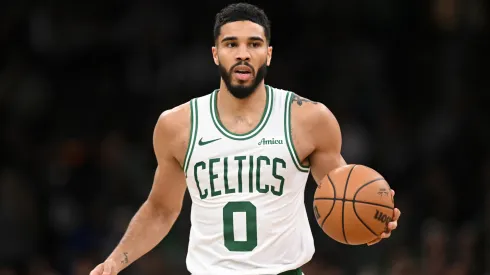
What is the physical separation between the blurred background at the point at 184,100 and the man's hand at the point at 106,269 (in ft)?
19.0

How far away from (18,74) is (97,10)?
5.23 feet

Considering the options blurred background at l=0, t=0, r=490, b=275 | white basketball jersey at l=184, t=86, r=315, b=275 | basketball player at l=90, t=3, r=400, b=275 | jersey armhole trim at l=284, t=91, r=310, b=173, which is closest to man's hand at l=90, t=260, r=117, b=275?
basketball player at l=90, t=3, r=400, b=275

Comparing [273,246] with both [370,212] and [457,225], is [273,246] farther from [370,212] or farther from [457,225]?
[457,225]

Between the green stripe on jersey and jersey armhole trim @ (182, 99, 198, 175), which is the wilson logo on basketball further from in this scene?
jersey armhole trim @ (182, 99, 198, 175)

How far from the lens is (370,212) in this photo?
736 cm

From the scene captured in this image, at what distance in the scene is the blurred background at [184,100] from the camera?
14.4 m

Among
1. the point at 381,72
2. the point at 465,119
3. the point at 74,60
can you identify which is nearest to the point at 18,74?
the point at 74,60

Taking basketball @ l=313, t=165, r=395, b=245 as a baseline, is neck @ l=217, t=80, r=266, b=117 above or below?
above

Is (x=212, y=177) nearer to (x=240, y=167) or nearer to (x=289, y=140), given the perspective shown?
(x=240, y=167)

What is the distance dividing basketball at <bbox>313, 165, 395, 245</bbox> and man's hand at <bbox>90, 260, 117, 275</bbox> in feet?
5.22

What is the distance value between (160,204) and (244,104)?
3.38 ft

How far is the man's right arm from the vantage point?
8.14m

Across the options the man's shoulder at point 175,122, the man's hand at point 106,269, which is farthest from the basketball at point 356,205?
the man's hand at point 106,269

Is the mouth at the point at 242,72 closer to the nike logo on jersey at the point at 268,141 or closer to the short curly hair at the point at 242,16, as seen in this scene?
the short curly hair at the point at 242,16
